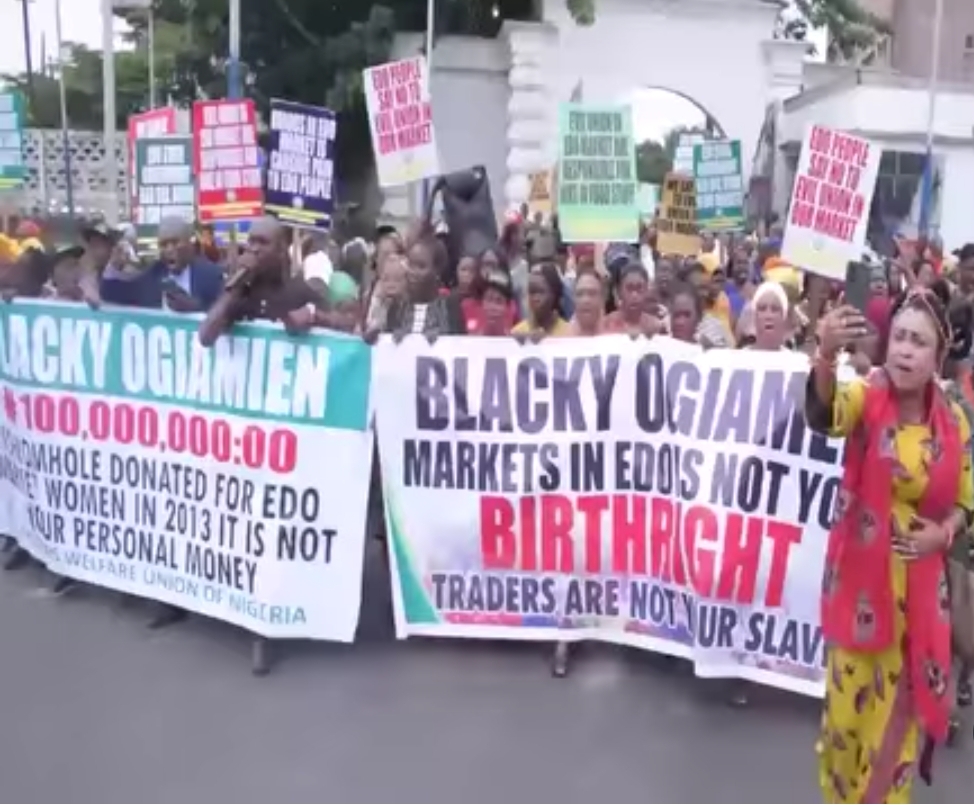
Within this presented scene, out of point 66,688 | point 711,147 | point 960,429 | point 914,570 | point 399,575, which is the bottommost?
point 66,688

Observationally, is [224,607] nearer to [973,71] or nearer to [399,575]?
[399,575]

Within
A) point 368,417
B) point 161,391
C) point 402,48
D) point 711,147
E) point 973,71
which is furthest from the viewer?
point 973,71

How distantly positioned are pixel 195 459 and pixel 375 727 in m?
1.48

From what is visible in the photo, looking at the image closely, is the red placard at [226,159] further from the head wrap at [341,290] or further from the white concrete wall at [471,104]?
the white concrete wall at [471,104]

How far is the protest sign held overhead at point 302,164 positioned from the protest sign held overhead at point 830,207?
315 cm

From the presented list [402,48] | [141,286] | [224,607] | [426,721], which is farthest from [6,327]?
[402,48]

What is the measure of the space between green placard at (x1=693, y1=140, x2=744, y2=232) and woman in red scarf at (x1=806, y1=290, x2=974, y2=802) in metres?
7.35

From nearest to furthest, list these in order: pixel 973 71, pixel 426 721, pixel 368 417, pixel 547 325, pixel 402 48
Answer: pixel 426 721 < pixel 368 417 < pixel 547 325 < pixel 402 48 < pixel 973 71

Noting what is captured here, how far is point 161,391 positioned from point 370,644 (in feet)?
4.53

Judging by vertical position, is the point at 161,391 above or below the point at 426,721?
above

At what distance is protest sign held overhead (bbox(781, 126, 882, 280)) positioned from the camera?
7.29 meters

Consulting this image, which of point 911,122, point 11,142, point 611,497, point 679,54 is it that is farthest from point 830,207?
point 911,122

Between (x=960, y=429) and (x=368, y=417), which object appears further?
(x=368, y=417)

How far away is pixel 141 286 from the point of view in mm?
6289
